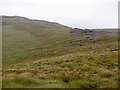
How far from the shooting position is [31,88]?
21.3 meters

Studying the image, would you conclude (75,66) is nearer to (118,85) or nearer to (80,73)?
(80,73)

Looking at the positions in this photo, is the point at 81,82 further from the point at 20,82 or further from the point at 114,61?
the point at 114,61

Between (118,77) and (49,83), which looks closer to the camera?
(49,83)

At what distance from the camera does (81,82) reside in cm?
2306

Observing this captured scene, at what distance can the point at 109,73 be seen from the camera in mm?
26609

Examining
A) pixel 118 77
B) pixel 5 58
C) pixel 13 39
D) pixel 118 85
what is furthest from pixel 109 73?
pixel 13 39

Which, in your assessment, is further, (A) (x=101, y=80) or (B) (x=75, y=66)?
(B) (x=75, y=66)

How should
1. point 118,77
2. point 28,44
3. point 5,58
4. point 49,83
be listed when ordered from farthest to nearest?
1. point 28,44
2. point 5,58
3. point 118,77
4. point 49,83

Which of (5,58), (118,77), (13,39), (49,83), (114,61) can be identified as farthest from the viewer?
(13,39)

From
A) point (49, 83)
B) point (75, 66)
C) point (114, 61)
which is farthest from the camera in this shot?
point (114, 61)

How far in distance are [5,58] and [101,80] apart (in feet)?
139

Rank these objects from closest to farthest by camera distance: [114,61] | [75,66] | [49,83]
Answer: [49,83] < [75,66] < [114,61]

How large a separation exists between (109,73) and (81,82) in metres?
4.35

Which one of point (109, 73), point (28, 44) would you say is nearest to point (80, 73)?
point (109, 73)
